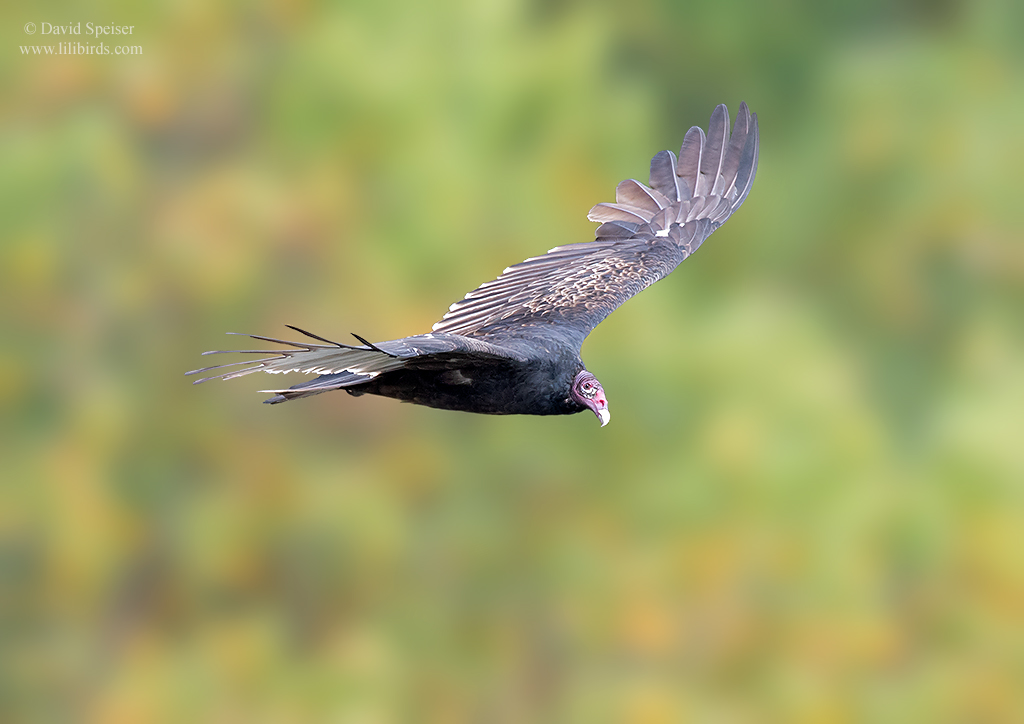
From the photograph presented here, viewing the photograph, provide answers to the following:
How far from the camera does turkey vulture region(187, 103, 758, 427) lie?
5.70 metres

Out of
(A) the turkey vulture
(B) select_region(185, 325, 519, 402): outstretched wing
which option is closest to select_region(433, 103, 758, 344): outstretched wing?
(A) the turkey vulture

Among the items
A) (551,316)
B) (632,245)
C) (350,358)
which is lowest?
(350,358)

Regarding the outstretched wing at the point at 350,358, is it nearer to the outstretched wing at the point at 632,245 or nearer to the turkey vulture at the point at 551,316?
the turkey vulture at the point at 551,316

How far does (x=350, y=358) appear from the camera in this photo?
5562mm

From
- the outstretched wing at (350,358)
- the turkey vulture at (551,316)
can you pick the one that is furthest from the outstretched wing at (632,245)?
the outstretched wing at (350,358)

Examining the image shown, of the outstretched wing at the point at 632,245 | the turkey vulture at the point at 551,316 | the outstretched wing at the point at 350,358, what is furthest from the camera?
the outstretched wing at the point at 632,245

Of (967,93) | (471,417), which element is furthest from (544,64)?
(967,93)

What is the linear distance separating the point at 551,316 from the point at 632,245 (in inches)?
55.4

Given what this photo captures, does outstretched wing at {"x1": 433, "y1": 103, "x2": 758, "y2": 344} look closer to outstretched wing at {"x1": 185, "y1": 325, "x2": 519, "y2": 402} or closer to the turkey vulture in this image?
the turkey vulture

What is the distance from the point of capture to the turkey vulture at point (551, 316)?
5.70m

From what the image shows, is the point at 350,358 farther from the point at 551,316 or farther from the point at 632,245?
the point at 632,245

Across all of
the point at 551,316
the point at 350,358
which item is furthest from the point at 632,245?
the point at 350,358

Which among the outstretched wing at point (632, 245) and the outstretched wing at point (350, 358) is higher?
the outstretched wing at point (632, 245)

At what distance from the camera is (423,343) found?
571 centimetres
